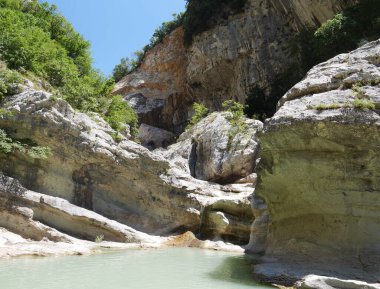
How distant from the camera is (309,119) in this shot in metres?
9.76

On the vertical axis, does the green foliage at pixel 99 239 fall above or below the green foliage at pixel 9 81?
below

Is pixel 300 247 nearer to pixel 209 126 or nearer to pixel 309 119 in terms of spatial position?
pixel 309 119

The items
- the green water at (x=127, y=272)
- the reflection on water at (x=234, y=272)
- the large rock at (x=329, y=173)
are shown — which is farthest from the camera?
the reflection on water at (x=234, y=272)

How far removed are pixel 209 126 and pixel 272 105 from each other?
6.14 m

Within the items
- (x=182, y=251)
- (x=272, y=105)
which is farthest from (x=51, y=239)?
(x=272, y=105)

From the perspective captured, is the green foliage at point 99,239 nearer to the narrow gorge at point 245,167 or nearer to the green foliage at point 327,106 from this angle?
the narrow gorge at point 245,167

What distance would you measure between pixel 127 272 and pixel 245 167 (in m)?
13.3

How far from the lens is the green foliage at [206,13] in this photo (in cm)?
3562

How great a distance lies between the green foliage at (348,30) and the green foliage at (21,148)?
17133 millimetres

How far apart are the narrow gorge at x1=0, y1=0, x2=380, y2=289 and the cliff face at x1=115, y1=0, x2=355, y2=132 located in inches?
6.1

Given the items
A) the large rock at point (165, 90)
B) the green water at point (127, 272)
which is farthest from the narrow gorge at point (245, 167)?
the large rock at point (165, 90)

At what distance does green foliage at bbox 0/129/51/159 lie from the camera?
14918 millimetres

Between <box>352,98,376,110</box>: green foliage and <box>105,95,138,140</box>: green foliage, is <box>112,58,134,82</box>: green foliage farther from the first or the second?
<box>352,98,376,110</box>: green foliage

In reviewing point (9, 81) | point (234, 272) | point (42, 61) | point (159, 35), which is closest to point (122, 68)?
point (159, 35)
